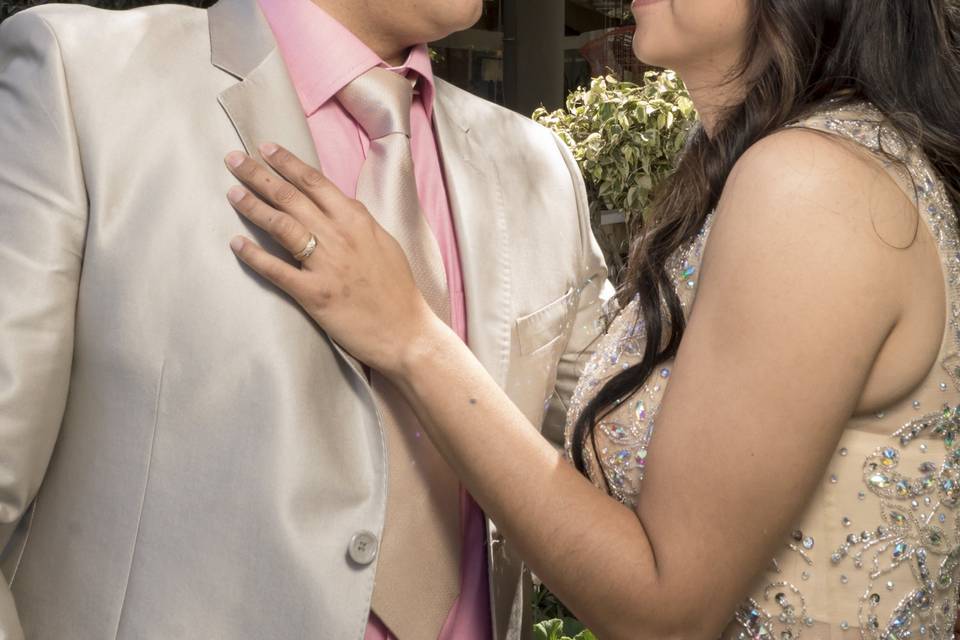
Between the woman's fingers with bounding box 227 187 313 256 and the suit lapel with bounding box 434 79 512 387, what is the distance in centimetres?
41

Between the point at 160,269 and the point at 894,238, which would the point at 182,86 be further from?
the point at 894,238

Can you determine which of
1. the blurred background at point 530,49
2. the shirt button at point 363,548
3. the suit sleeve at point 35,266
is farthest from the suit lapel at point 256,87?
the blurred background at point 530,49

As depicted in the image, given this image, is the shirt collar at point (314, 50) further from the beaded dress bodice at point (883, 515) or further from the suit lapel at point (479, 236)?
the beaded dress bodice at point (883, 515)

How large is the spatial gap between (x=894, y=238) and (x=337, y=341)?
2.92 ft

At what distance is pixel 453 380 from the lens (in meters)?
1.77

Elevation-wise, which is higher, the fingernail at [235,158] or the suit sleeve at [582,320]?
the fingernail at [235,158]

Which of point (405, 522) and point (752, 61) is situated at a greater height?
point (752, 61)

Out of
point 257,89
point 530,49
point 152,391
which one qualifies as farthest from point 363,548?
point 530,49

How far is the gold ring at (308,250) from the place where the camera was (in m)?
1.71

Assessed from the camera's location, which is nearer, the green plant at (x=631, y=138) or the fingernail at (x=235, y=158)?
the fingernail at (x=235, y=158)

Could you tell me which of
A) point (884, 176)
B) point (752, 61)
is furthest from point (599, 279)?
point (884, 176)

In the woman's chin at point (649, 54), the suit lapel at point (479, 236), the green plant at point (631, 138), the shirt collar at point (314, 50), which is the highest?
the shirt collar at point (314, 50)

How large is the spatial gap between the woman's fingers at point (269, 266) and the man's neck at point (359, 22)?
1.80ft

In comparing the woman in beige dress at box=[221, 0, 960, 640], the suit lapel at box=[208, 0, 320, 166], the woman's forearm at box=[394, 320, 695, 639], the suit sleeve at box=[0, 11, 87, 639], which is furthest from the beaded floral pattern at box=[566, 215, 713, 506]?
the suit sleeve at box=[0, 11, 87, 639]
